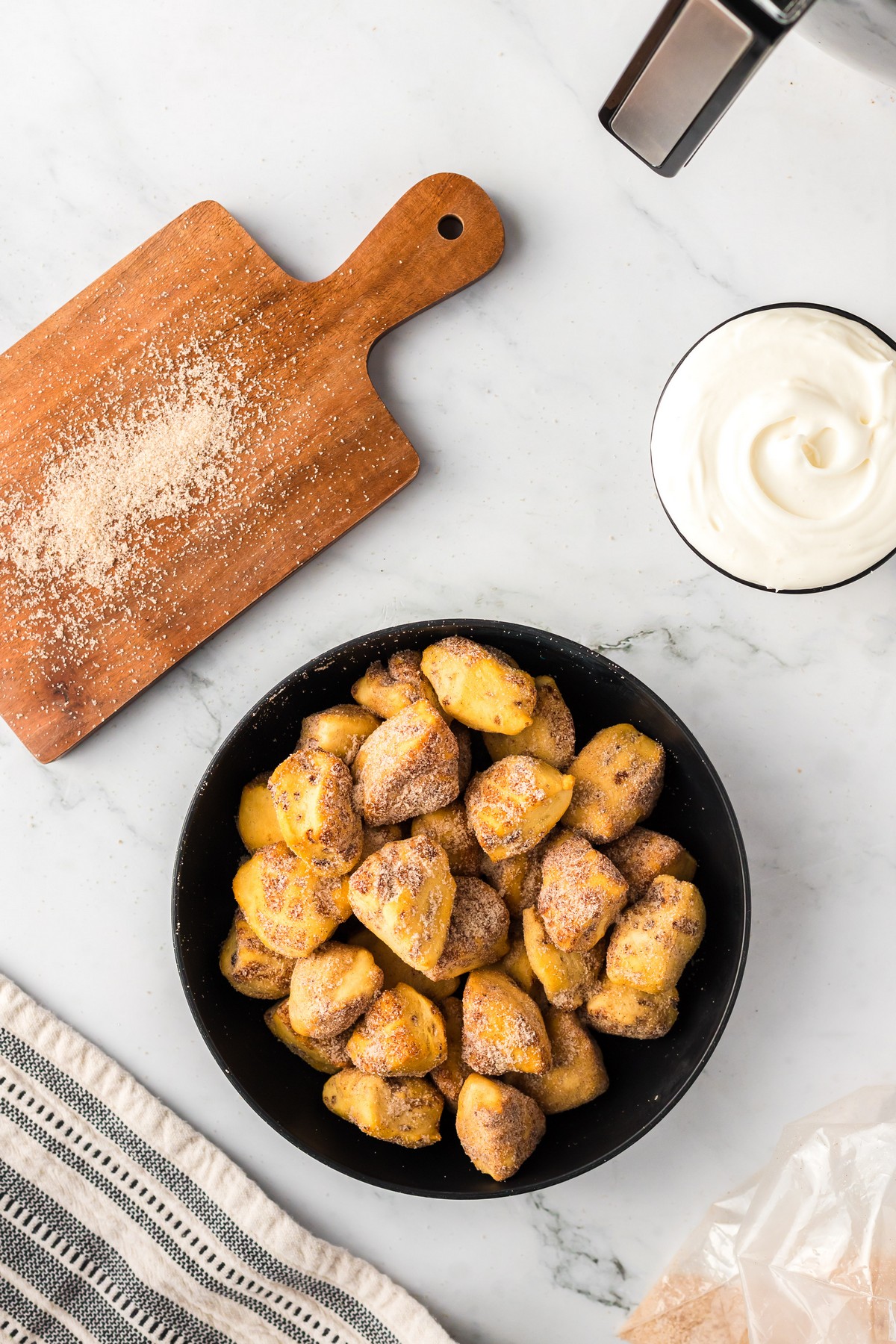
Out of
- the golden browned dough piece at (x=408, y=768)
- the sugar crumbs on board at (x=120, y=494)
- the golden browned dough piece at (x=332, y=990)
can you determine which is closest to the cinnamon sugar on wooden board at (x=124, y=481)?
the sugar crumbs on board at (x=120, y=494)

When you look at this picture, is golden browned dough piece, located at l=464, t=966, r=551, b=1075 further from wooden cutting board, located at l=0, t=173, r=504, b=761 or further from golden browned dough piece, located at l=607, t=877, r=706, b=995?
wooden cutting board, located at l=0, t=173, r=504, b=761

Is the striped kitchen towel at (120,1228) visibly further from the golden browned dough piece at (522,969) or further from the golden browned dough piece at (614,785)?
the golden browned dough piece at (614,785)

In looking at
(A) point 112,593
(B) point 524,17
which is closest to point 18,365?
(A) point 112,593

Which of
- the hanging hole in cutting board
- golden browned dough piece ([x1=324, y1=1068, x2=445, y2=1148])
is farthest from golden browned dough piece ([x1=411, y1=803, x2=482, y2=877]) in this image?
the hanging hole in cutting board

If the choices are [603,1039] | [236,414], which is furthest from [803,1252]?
[236,414]

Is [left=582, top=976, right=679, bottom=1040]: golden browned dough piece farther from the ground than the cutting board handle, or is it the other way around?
the cutting board handle

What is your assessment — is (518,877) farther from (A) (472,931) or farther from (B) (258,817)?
(B) (258,817)
